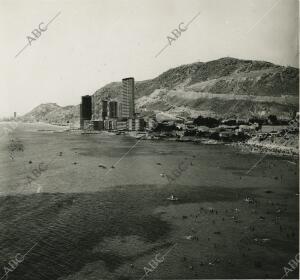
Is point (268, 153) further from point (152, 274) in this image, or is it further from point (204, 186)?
point (152, 274)

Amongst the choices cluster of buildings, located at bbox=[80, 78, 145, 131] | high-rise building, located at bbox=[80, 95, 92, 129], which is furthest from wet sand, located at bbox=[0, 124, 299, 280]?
high-rise building, located at bbox=[80, 95, 92, 129]

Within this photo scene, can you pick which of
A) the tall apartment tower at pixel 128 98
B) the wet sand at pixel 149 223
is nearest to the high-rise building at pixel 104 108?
the tall apartment tower at pixel 128 98

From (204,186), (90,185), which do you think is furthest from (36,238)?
(204,186)

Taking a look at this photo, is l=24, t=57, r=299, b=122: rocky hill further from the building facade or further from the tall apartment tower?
the building facade

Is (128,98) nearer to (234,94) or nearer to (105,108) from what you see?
(105,108)

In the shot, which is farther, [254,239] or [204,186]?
[204,186]
